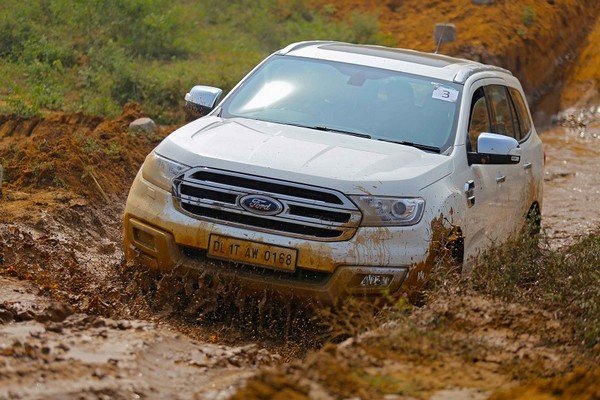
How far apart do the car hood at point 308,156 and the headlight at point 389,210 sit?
48 millimetres

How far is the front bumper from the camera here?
269 inches

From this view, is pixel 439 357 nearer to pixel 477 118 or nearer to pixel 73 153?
pixel 477 118

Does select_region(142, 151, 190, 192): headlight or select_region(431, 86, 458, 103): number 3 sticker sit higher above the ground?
select_region(431, 86, 458, 103): number 3 sticker

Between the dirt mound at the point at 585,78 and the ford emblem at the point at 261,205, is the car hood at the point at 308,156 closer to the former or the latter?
the ford emblem at the point at 261,205

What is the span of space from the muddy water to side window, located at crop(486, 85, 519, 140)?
1667mm

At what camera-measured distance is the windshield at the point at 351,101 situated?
8.08 meters

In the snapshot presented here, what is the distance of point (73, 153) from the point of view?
10.3 m

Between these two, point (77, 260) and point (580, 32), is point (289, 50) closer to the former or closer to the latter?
point (77, 260)

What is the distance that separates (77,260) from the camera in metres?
8.44

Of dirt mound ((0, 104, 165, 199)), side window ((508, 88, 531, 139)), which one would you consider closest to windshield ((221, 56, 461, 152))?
side window ((508, 88, 531, 139))

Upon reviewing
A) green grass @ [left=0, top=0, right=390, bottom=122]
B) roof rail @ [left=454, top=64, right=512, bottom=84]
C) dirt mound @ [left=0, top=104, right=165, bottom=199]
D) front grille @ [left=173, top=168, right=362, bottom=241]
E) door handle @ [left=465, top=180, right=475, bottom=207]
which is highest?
roof rail @ [left=454, top=64, right=512, bottom=84]

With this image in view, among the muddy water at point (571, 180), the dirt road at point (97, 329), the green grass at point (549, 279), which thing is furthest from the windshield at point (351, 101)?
the muddy water at point (571, 180)

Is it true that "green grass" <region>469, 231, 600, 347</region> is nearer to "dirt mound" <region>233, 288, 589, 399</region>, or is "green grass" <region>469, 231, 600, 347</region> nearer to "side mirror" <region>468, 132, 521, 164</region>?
"dirt mound" <region>233, 288, 589, 399</region>

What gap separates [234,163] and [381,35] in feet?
47.3
